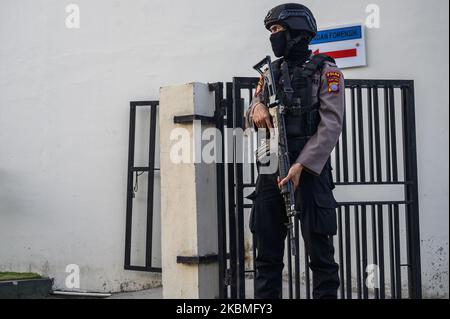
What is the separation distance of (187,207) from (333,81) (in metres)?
1.40

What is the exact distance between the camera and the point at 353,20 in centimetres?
564

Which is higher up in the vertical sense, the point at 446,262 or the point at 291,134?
the point at 291,134

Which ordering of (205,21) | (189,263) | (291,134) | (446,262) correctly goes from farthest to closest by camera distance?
1. (205,21)
2. (446,262)
3. (189,263)
4. (291,134)

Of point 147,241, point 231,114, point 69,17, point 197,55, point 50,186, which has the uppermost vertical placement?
point 69,17

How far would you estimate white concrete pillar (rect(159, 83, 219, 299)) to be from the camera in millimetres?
4680

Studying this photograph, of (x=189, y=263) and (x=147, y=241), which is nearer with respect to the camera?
(x=189, y=263)

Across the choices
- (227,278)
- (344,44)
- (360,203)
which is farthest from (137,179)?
(360,203)

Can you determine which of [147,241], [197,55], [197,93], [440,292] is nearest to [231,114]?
[197,93]

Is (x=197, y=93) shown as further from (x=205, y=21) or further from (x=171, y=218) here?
(x=205, y=21)

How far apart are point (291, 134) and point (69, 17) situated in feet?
10.3

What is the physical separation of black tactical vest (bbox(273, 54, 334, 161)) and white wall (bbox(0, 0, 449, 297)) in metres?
1.81
